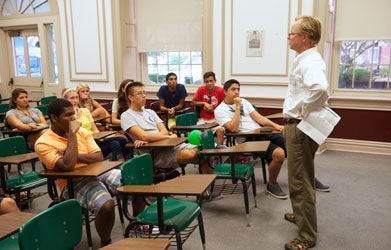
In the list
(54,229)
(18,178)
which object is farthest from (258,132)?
(54,229)

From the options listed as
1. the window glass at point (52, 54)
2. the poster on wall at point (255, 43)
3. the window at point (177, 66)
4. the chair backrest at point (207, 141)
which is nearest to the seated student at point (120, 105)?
the chair backrest at point (207, 141)

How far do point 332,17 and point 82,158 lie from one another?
407cm

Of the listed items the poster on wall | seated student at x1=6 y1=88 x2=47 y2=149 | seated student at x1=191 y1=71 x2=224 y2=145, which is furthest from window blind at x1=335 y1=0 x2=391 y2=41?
seated student at x1=6 y1=88 x2=47 y2=149

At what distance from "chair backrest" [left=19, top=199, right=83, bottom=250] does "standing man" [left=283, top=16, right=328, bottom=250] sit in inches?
56.0

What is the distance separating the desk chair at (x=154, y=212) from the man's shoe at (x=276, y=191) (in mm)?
1365

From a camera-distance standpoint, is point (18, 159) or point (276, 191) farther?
point (276, 191)

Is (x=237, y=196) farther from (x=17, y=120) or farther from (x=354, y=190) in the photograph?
(x=17, y=120)

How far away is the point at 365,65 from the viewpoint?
5000mm

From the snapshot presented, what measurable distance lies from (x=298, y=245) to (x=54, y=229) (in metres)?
1.64

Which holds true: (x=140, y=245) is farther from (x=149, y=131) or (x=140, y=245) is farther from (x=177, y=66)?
(x=177, y=66)

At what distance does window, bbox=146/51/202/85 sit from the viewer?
6066 millimetres

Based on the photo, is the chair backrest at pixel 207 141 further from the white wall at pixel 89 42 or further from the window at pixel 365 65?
the white wall at pixel 89 42

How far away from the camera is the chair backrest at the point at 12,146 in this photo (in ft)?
9.81

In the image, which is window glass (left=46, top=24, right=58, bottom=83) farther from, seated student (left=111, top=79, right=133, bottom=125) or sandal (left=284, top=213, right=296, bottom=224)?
sandal (left=284, top=213, right=296, bottom=224)
